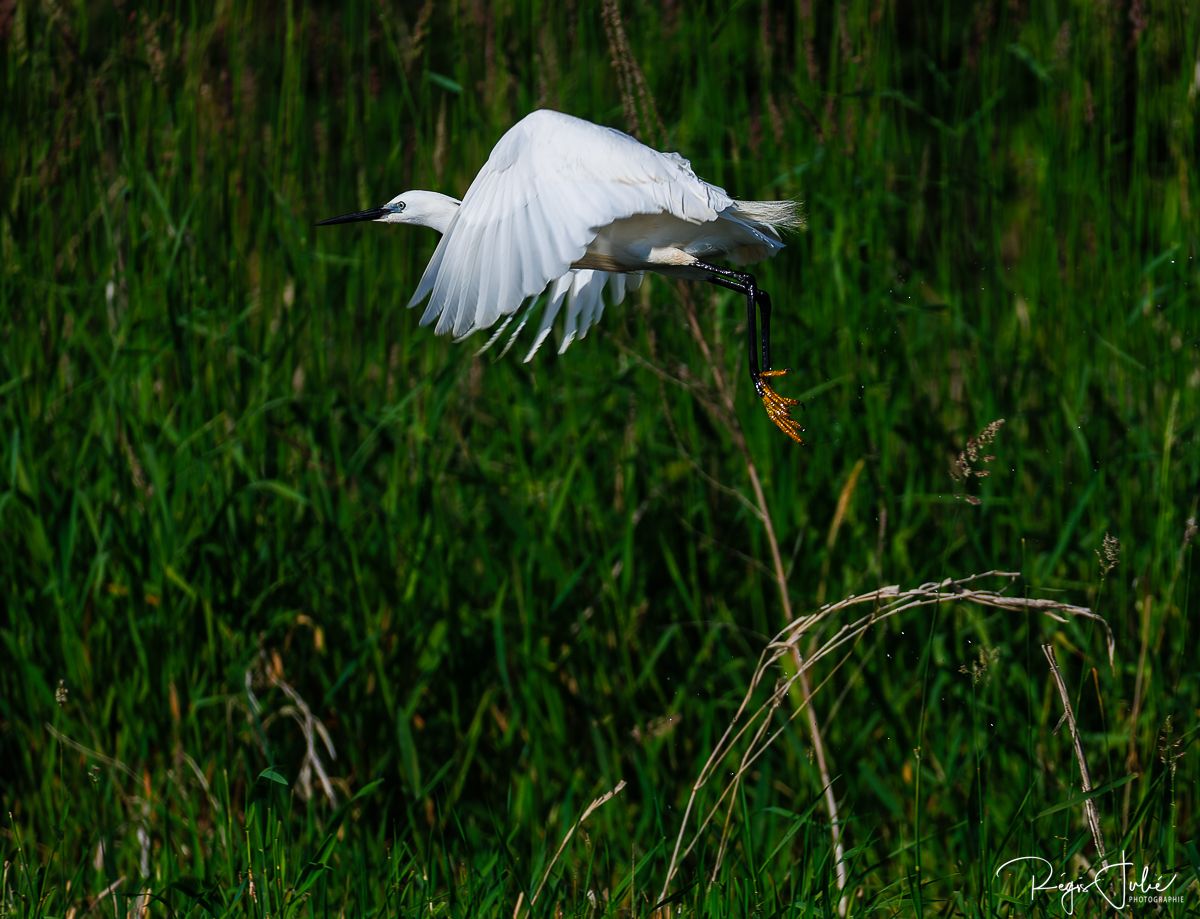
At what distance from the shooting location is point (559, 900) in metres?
2.30

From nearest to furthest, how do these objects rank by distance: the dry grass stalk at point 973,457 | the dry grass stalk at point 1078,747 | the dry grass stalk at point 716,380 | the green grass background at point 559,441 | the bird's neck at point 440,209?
1. the dry grass stalk at point 1078,747
2. the dry grass stalk at point 973,457
3. the dry grass stalk at point 716,380
4. the bird's neck at point 440,209
5. the green grass background at point 559,441

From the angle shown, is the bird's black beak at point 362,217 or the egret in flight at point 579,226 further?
the bird's black beak at point 362,217

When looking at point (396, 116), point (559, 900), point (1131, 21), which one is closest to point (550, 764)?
point (559, 900)

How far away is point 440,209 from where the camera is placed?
258cm

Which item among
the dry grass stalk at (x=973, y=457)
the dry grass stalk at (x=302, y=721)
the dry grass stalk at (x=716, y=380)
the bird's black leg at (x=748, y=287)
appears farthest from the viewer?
the dry grass stalk at (x=302, y=721)

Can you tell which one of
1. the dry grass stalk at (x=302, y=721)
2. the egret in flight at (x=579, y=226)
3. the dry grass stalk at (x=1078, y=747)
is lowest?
the dry grass stalk at (x=302, y=721)

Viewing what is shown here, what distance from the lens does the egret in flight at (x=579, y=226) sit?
1.99m

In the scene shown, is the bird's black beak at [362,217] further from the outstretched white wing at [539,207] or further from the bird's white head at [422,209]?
the outstretched white wing at [539,207]

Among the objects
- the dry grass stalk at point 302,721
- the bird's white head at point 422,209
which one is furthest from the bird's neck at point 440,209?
the dry grass stalk at point 302,721

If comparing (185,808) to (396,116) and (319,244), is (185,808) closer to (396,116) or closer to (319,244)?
(319,244)

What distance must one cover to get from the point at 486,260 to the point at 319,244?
1.24 meters

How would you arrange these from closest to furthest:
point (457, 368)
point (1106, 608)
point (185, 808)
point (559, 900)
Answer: point (559, 900) < point (185, 808) < point (1106, 608) < point (457, 368)

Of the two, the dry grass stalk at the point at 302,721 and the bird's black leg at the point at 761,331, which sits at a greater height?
the bird's black leg at the point at 761,331

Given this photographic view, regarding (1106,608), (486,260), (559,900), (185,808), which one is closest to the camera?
(486,260)
